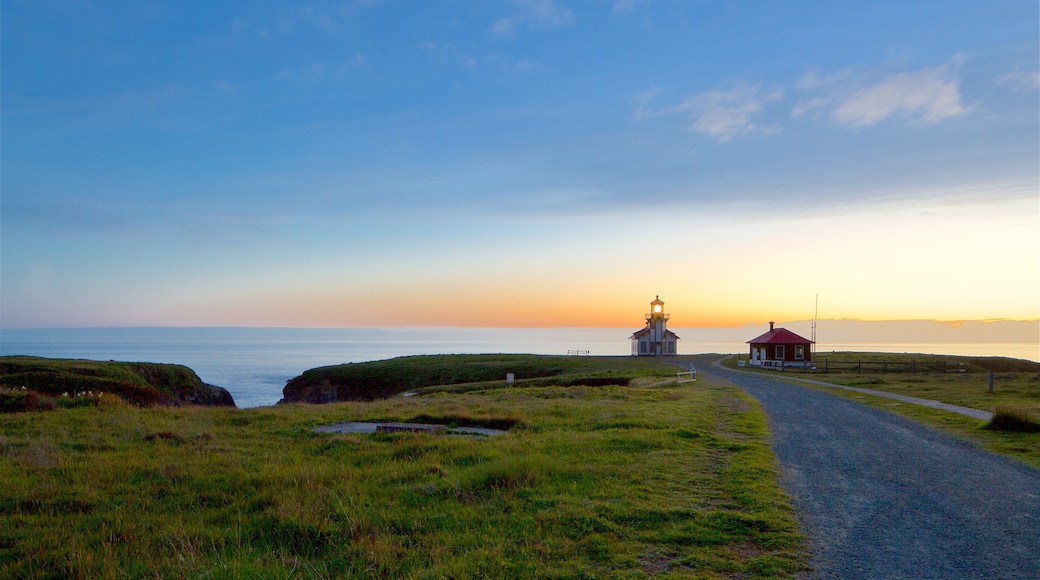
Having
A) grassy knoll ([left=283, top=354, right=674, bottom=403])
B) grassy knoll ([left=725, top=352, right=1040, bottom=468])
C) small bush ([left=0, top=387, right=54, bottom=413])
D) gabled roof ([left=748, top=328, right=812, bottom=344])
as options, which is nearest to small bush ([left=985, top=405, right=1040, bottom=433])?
grassy knoll ([left=725, top=352, right=1040, bottom=468])

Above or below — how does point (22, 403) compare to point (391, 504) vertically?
below

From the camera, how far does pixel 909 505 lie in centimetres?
876

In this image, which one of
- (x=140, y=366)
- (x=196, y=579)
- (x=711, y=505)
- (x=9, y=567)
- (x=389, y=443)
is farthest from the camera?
(x=140, y=366)

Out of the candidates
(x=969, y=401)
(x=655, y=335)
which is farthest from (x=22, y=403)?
(x=655, y=335)

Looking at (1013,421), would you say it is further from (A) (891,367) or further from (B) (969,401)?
(A) (891,367)

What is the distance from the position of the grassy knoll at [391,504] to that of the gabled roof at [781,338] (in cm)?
5367

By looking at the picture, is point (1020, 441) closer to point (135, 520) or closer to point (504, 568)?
point (504, 568)

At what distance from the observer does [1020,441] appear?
1462 cm

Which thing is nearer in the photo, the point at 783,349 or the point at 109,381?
the point at 109,381

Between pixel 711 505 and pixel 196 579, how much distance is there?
241 inches

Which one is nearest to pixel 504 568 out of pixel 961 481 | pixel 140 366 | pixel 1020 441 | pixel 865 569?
pixel 865 569

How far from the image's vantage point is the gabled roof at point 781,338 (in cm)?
6462

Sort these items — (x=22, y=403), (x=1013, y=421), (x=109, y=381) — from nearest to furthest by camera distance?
(x=1013, y=421) → (x=22, y=403) → (x=109, y=381)

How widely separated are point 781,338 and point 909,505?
60.4 metres
